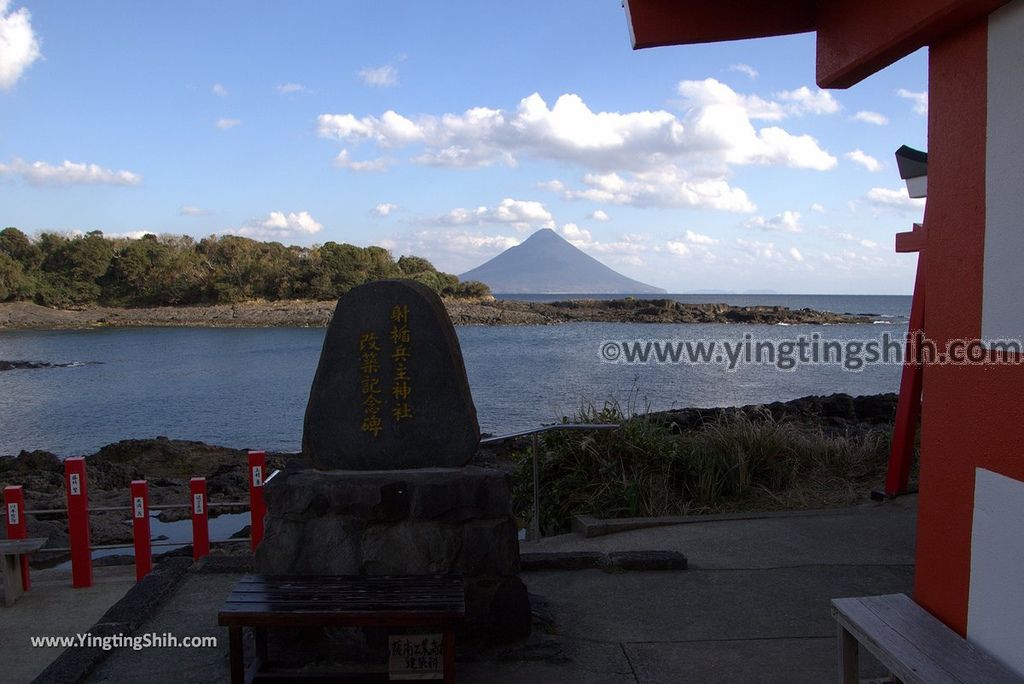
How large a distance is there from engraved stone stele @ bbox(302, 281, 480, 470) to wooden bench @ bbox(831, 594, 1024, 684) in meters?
2.08

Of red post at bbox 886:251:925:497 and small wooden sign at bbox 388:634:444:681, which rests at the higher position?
red post at bbox 886:251:925:497

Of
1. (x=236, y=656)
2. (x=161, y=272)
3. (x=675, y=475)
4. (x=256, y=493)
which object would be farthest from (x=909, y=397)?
(x=161, y=272)

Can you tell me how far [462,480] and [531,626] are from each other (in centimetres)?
97

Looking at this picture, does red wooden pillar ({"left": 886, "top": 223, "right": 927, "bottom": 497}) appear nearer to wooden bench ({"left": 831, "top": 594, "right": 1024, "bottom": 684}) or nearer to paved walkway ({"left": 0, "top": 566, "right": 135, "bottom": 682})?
wooden bench ({"left": 831, "top": 594, "right": 1024, "bottom": 684})

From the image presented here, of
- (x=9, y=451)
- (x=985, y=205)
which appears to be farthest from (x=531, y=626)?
(x=9, y=451)

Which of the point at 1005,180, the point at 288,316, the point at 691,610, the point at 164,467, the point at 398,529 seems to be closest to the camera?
the point at 1005,180

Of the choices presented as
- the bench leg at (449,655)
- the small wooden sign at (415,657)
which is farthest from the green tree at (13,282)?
the bench leg at (449,655)

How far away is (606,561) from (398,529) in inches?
79.0

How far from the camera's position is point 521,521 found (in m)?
8.38

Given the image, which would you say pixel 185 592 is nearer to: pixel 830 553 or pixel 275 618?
pixel 275 618

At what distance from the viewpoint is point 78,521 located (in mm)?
7227

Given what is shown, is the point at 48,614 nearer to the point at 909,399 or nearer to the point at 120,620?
the point at 120,620

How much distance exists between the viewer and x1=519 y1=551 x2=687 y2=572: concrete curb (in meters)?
5.71

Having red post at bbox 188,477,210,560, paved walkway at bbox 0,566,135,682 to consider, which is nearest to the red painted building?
paved walkway at bbox 0,566,135,682
